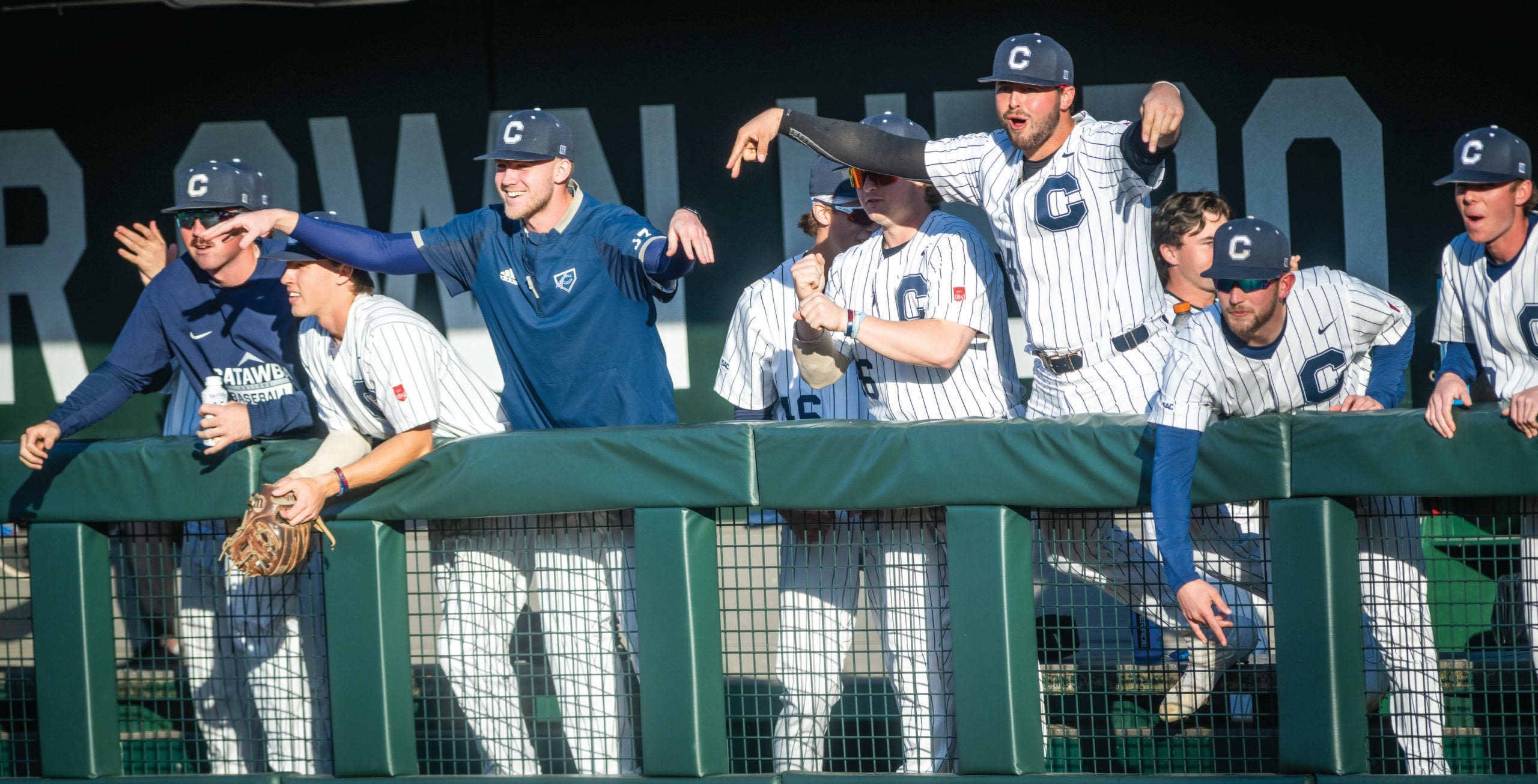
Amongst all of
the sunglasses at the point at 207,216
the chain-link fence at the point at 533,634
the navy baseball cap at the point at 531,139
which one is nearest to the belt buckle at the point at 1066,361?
the chain-link fence at the point at 533,634

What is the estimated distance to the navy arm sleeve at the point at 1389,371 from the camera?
2818 millimetres

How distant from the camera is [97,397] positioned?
3.24 m

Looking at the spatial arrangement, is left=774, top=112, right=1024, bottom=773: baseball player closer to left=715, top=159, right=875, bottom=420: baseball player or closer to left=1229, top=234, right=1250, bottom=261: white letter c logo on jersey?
left=715, top=159, right=875, bottom=420: baseball player

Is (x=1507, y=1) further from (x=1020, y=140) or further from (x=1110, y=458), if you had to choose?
(x=1110, y=458)

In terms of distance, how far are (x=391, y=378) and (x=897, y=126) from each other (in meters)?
1.32

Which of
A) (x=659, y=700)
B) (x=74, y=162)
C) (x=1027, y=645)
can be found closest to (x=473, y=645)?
(x=659, y=700)

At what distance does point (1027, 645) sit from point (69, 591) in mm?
1922

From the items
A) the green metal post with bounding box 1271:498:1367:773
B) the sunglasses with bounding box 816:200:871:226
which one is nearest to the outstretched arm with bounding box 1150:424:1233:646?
the green metal post with bounding box 1271:498:1367:773

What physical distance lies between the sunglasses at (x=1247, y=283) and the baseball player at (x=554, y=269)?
39.5 inches

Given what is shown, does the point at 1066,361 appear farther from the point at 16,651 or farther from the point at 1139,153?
the point at 16,651

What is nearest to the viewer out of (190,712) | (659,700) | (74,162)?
(659,700)

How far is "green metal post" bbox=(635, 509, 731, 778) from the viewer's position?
2.61 metres

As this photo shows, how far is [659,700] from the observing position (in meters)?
2.62

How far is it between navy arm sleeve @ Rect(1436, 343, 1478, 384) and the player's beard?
2.93ft
